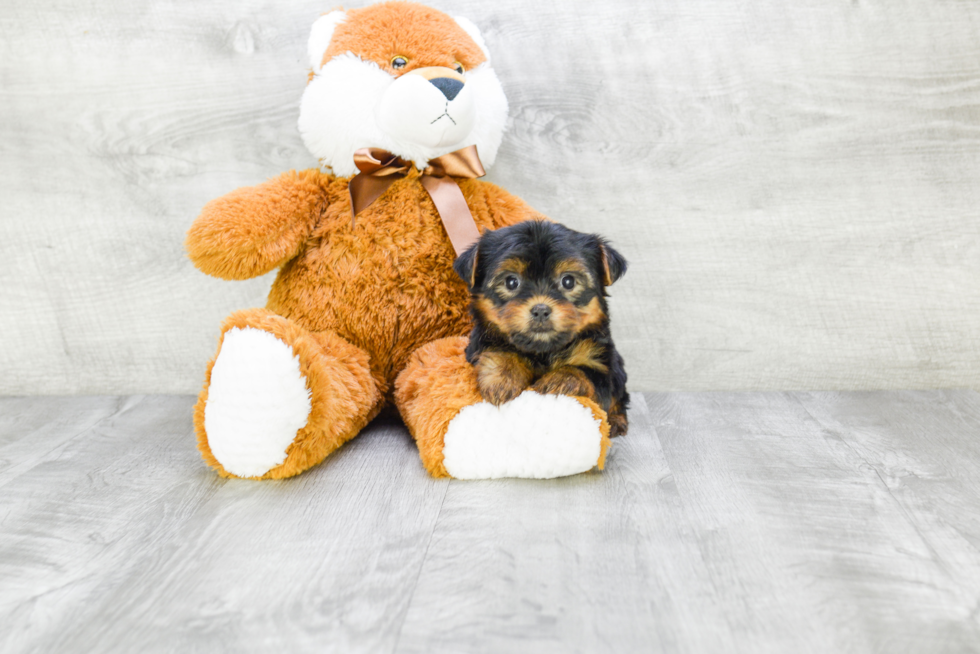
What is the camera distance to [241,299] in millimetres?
2074

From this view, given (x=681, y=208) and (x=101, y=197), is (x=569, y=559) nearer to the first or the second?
(x=681, y=208)

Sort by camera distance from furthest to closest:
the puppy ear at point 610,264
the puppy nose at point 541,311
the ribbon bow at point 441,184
Answer: the ribbon bow at point 441,184 < the puppy ear at point 610,264 < the puppy nose at point 541,311

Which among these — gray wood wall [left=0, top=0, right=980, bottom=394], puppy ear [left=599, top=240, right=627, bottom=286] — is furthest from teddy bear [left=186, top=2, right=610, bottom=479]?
Result: gray wood wall [left=0, top=0, right=980, bottom=394]

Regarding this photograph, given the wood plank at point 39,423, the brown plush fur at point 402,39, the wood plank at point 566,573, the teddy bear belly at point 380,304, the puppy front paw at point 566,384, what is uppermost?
the brown plush fur at point 402,39

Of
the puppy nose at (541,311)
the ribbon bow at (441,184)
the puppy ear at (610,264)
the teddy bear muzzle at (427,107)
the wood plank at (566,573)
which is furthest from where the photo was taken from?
the ribbon bow at (441,184)

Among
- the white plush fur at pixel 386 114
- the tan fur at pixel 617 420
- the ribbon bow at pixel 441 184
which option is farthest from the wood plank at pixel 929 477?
the white plush fur at pixel 386 114

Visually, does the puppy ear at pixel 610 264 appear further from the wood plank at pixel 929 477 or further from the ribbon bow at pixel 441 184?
the wood plank at pixel 929 477

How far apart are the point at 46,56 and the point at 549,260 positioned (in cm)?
159

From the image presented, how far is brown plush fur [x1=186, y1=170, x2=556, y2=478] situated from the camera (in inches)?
60.4

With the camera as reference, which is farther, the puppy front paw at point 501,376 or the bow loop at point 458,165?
the bow loop at point 458,165

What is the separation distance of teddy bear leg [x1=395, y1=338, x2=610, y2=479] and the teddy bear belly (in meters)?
0.23

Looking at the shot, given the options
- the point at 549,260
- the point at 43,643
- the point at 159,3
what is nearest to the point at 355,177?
the point at 549,260

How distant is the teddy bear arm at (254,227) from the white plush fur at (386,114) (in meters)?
0.11

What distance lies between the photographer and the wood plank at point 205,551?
38.2 inches
